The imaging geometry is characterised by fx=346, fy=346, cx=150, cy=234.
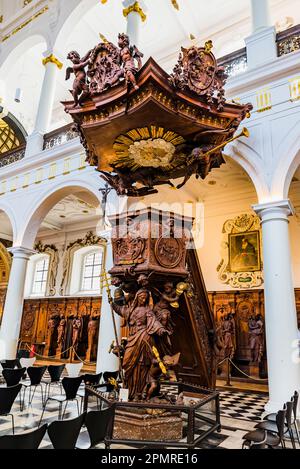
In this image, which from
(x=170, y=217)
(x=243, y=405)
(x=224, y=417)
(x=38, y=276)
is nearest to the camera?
(x=170, y=217)

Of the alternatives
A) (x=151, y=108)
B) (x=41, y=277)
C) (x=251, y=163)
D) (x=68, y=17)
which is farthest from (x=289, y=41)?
(x=41, y=277)

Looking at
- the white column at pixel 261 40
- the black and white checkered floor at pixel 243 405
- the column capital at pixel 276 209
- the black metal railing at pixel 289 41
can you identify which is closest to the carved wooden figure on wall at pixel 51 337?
the black and white checkered floor at pixel 243 405

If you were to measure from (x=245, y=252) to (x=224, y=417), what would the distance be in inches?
238

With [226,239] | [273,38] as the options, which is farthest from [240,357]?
[273,38]

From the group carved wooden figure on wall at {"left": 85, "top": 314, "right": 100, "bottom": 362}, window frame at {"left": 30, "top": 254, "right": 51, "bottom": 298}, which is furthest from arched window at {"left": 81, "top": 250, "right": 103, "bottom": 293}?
window frame at {"left": 30, "top": 254, "right": 51, "bottom": 298}

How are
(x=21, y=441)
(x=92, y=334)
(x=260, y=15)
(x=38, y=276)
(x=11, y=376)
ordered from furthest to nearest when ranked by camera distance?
(x=38, y=276) → (x=92, y=334) → (x=260, y=15) → (x=11, y=376) → (x=21, y=441)

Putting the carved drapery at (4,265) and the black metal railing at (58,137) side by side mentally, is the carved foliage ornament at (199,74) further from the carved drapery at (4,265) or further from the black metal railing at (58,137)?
the carved drapery at (4,265)

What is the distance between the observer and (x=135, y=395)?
4.35m

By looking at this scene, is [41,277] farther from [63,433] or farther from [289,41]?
[63,433]

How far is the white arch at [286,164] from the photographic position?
5.99m

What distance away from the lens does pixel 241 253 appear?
10.8m

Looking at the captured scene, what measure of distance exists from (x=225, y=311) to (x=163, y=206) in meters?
3.84

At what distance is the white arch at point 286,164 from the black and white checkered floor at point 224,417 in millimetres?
3669
